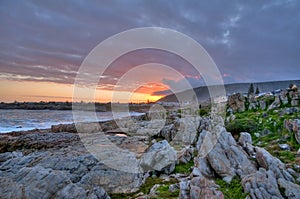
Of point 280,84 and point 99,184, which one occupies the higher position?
point 280,84

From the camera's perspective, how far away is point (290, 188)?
9.48 meters

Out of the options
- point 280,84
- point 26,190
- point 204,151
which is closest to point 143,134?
point 204,151

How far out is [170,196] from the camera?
Answer: 1034cm

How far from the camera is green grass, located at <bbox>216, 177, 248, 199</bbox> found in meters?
9.57

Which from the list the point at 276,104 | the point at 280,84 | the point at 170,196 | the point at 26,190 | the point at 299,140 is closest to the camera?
the point at 26,190

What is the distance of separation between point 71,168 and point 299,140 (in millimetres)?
16175

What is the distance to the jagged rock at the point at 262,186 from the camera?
8.98 meters

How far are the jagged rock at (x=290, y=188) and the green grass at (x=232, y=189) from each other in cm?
168

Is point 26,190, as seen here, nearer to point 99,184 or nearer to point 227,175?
point 99,184

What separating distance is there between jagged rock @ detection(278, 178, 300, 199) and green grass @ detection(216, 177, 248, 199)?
1679mm

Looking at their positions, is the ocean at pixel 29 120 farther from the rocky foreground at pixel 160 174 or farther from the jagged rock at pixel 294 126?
the jagged rock at pixel 294 126

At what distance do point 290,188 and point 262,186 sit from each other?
4.17 feet

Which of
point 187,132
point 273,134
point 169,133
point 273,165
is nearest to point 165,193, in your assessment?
point 273,165

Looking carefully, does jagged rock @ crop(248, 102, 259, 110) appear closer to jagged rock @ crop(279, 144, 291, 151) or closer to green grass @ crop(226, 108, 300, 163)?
green grass @ crop(226, 108, 300, 163)
